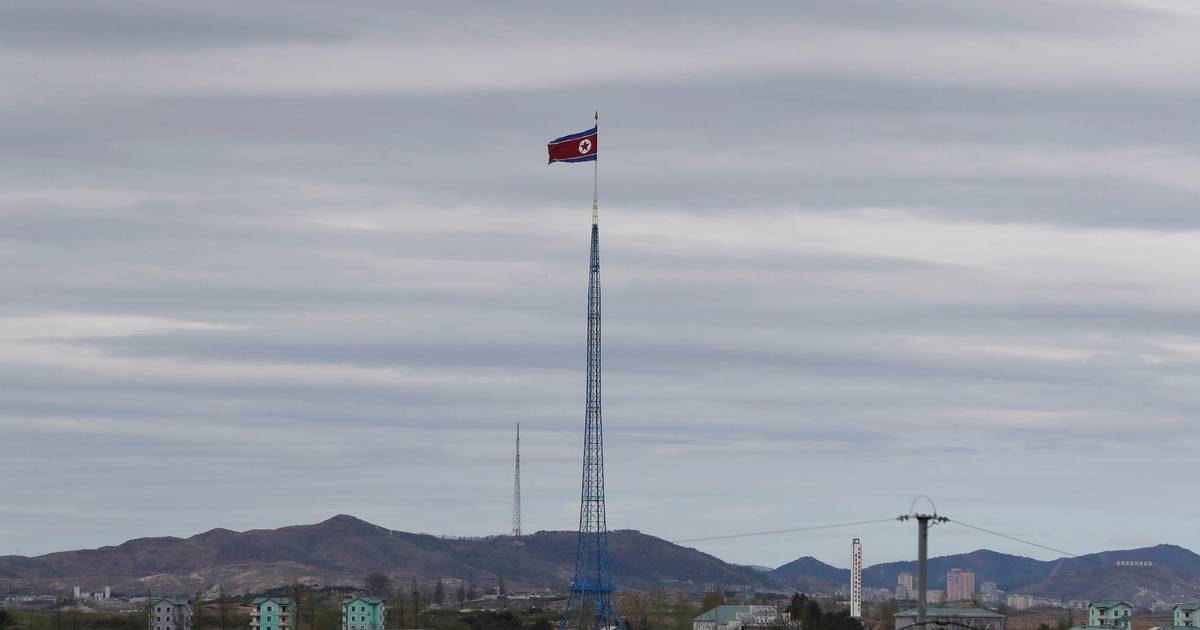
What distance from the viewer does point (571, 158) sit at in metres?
191

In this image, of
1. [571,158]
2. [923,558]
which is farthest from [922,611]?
[571,158]

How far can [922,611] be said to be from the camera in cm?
12175

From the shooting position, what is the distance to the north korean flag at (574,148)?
191m

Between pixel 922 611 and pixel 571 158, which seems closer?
pixel 922 611

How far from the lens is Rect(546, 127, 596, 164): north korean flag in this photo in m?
191

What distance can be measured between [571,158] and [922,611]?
262 ft

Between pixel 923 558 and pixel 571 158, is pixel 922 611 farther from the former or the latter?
pixel 571 158

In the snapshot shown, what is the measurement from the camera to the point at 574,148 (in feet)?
629

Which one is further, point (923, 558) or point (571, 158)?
point (571, 158)

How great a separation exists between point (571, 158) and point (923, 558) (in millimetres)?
76176

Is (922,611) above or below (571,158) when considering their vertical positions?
below

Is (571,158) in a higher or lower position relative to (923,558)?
higher
